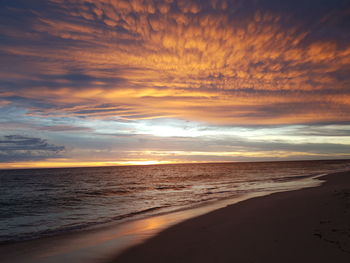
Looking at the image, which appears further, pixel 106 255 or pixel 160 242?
pixel 160 242

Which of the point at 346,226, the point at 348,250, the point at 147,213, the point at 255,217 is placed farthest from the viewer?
the point at 147,213

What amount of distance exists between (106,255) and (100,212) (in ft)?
31.3

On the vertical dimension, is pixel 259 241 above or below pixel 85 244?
above

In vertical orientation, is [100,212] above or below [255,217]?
below

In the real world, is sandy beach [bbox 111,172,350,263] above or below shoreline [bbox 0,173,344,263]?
above

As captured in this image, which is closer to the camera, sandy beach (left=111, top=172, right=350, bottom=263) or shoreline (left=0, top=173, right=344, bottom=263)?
sandy beach (left=111, top=172, right=350, bottom=263)

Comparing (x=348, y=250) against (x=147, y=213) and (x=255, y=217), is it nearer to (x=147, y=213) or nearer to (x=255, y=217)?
(x=255, y=217)

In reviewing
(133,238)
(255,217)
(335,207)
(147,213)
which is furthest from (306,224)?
(147,213)

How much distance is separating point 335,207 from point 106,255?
10.4 m

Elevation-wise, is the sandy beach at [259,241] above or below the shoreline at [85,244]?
above

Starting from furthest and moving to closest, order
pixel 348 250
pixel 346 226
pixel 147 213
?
1. pixel 147 213
2. pixel 346 226
3. pixel 348 250

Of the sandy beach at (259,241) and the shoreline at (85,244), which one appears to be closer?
the sandy beach at (259,241)

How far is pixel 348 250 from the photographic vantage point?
601cm

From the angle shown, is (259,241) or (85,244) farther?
(85,244)
